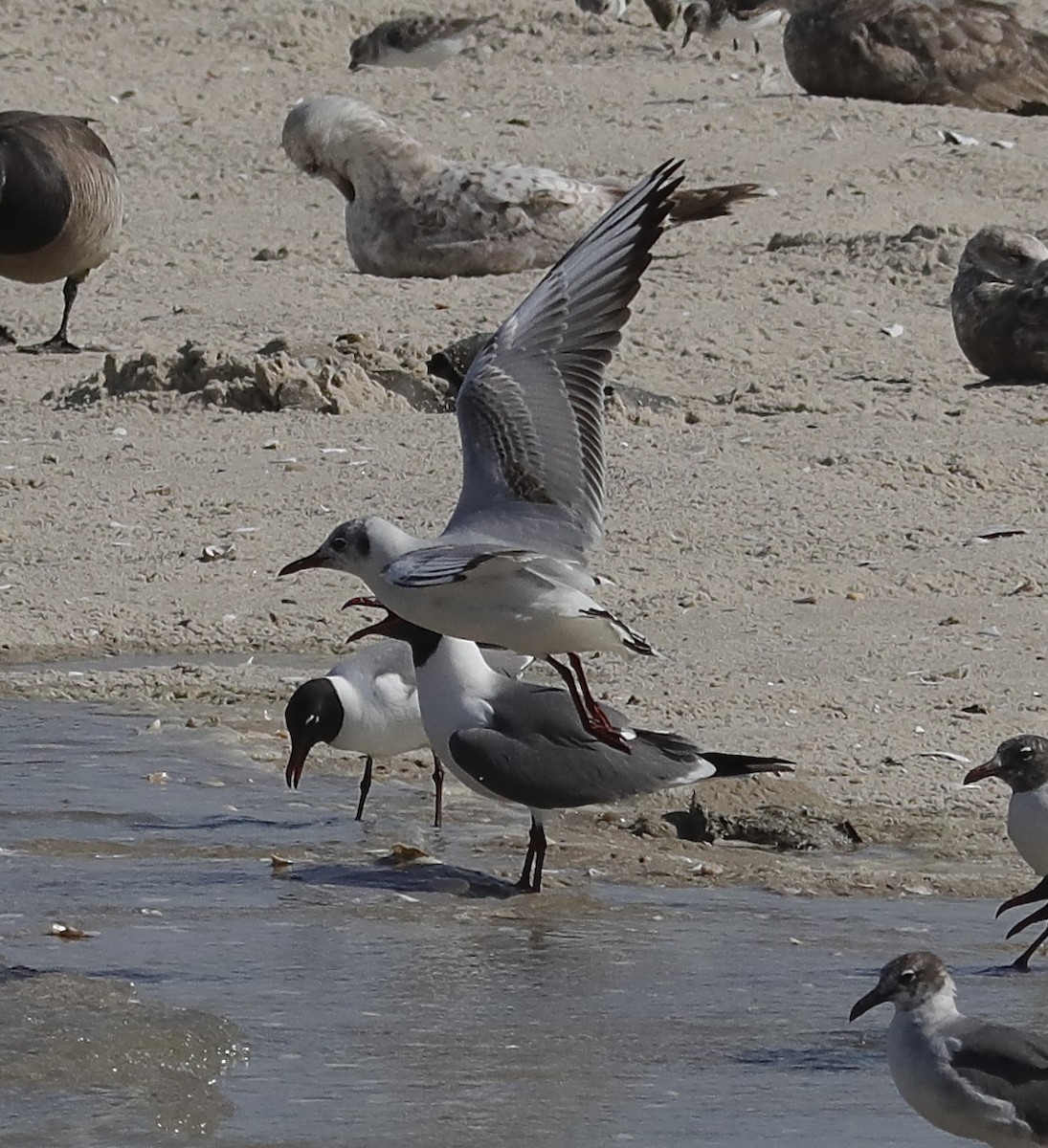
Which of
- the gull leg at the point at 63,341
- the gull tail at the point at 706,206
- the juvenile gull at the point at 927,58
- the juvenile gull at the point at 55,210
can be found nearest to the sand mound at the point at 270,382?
the gull leg at the point at 63,341

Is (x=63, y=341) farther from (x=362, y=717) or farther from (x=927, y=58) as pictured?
(x=927, y=58)

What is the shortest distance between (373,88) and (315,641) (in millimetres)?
9893

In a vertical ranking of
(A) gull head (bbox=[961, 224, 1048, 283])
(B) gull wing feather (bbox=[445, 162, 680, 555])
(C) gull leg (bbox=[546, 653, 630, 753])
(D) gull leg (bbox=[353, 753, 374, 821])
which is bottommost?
(D) gull leg (bbox=[353, 753, 374, 821])

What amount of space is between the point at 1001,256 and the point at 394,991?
7.23 metres

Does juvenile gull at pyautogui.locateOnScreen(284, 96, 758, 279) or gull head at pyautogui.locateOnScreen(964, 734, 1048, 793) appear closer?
gull head at pyautogui.locateOnScreen(964, 734, 1048, 793)

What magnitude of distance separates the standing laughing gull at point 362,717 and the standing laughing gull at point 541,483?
2.17 ft

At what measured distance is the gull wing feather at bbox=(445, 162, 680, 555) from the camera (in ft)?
20.7

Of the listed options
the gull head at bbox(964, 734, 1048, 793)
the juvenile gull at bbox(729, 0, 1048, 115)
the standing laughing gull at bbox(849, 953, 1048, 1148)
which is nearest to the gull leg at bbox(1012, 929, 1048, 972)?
the gull head at bbox(964, 734, 1048, 793)

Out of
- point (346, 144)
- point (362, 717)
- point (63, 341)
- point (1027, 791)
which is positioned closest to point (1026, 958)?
point (1027, 791)

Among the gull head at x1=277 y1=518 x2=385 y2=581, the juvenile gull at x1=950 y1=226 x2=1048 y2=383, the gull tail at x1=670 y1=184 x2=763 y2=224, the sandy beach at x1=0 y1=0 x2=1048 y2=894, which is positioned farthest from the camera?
the juvenile gull at x1=950 y1=226 x2=1048 y2=383

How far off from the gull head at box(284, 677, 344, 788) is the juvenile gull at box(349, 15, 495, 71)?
38.9 feet

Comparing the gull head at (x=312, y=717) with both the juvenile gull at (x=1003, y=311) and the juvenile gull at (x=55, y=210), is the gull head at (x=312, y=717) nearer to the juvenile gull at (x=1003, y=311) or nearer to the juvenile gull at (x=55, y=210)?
the juvenile gull at (x=1003, y=311)

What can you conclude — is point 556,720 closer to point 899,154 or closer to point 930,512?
point 930,512

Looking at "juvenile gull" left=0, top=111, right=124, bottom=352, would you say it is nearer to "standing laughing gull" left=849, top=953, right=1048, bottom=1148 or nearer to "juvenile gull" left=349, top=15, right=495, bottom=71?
"juvenile gull" left=349, top=15, right=495, bottom=71
